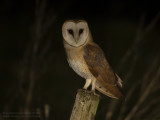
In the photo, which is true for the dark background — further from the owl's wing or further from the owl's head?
the owl's head

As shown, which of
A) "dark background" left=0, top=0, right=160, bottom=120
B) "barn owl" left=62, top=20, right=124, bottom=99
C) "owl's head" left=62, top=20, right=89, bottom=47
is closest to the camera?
"owl's head" left=62, top=20, right=89, bottom=47

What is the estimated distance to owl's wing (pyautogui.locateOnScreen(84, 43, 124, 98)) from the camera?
3590 millimetres

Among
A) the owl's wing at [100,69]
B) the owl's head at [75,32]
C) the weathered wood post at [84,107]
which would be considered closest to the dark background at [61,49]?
the owl's wing at [100,69]

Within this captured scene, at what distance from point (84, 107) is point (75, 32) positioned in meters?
0.84

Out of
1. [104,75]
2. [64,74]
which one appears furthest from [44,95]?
[64,74]

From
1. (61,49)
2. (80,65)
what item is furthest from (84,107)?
(61,49)

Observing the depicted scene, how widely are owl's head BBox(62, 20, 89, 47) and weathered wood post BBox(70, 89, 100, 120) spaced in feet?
2.22

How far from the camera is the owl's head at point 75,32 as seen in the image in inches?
134

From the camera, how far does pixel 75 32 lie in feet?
11.4

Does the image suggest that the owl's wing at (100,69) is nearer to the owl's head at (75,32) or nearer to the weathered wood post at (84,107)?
the owl's head at (75,32)

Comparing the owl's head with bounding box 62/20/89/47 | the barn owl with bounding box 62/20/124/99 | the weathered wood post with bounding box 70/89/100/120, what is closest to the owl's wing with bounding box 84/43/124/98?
the barn owl with bounding box 62/20/124/99

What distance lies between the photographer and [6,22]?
12742mm

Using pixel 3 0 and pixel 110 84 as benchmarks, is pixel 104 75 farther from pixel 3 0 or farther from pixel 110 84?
pixel 3 0

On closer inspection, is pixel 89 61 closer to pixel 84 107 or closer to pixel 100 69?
pixel 100 69
